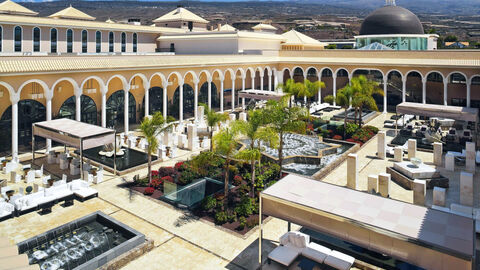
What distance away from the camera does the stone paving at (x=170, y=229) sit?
10.6 meters

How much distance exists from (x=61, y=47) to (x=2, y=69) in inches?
Answer: 639

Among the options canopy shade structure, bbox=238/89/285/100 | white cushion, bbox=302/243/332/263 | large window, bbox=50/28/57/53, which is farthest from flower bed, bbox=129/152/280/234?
large window, bbox=50/28/57/53

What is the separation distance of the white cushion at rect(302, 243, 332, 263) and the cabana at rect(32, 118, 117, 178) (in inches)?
439

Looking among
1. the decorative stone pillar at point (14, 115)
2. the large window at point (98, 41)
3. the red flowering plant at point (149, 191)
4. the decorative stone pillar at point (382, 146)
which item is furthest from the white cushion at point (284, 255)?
the large window at point (98, 41)

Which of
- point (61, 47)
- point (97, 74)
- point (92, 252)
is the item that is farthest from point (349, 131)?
point (61, 47)

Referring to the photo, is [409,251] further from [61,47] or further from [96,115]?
[61,47]

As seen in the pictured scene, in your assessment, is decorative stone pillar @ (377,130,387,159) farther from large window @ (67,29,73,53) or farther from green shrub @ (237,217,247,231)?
large window @ (67,29,73,53)

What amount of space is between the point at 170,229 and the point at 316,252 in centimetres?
511

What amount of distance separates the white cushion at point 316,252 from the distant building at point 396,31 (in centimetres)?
3647

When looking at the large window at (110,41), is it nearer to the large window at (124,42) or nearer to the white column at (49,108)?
the large window at (124,42)

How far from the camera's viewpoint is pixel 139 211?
45.3 feet

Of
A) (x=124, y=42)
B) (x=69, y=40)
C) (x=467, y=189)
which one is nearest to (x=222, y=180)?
(x=467, y=189)

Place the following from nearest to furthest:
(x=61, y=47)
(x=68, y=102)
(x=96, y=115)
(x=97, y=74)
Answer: (x=97, y=74)
(x=68, y=102)
(x=96, y=115)
(x=61, y=47)

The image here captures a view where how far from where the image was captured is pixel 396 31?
40688 millimetres
